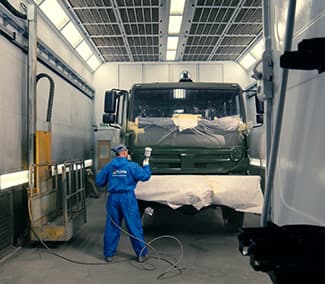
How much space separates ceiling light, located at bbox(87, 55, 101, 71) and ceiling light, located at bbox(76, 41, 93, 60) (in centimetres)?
28

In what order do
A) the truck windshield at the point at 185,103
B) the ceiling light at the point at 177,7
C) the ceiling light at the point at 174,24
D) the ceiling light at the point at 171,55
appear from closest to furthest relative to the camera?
Result: the truck windshield at the point at 185,103
the ceiling light at the point at 177,7
the ceiling light at the point at 174,24
the ceiling light at the point at 171,55

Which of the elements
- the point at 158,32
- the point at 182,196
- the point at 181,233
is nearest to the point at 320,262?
the point at 182,196

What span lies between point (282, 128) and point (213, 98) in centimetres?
493

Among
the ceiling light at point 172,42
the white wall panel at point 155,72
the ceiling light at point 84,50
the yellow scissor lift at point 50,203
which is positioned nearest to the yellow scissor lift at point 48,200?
the yellow scissor lift at point 50,203

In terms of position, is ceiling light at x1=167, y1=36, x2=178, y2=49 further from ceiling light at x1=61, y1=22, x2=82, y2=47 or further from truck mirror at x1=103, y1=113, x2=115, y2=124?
truck mirror at x1=103, y1=113, x2=115, y2=124

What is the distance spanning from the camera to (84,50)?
9648 millimetres

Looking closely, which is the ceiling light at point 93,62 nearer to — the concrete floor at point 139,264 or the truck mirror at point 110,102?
the truck mirror at point 110,102

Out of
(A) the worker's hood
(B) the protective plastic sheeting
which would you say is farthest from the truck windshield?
(B) the protective plastic sheeting

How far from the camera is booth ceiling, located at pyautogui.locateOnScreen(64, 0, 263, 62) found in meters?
6.77

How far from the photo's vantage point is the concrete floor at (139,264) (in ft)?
14.4

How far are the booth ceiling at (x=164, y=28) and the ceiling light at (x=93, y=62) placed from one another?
0.83ft

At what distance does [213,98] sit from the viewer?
630cm

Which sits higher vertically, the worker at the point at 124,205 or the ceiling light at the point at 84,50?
the ceiling light at the point at 84,50

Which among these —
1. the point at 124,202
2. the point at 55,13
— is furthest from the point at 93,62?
the point at 124,202
